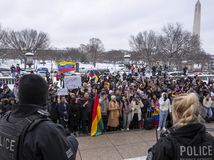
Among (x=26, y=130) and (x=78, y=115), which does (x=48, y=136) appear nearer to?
(x=26, y=130)

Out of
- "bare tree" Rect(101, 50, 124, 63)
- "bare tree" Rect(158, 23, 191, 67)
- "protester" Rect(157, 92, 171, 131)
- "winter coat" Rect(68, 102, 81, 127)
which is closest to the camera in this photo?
"winter coat" Rect(68, 102, 81, 127)

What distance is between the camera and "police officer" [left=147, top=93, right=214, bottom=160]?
1.85 meters

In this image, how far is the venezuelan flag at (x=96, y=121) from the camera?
292 inches

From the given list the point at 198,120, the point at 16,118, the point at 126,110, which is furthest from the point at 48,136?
the point at 126,110

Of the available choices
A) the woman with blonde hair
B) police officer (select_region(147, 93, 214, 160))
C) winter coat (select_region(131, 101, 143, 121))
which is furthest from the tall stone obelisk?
police officer (select_region(147, 93, 214, 160))

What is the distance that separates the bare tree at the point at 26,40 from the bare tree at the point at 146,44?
21496mm

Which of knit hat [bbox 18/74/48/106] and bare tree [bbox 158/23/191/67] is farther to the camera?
bare tree [bbox 158/23/191/67]

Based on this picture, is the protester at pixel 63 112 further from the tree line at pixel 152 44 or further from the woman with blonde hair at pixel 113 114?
the tree line at pixel 152 44

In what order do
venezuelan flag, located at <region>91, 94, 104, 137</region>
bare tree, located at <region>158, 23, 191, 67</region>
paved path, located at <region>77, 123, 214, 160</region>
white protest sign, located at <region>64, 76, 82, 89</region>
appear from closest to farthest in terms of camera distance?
paved path, located at <region>77, 123, 214, 160</region> → venezuelan flag, located at <region>91, 94, 104, 137</region> → white protest sign, located at <region>64, 76, 82, 89</region> → bare tree, located at <region>158, 23, 191, 67</region>

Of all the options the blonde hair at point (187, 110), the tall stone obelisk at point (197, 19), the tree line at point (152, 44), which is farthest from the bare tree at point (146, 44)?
the blonde hair at point (187, 110)

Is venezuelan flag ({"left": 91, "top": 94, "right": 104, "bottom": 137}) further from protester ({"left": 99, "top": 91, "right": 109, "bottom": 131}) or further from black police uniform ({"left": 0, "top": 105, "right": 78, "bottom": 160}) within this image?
black police uniform ({"left": 0, "top": 105, "right": 78, "bottom": 160})

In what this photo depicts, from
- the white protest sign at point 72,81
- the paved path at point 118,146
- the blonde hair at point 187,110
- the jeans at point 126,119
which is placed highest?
the blonde hair at point 187,110

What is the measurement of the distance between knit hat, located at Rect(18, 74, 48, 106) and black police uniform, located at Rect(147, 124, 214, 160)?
121 cm

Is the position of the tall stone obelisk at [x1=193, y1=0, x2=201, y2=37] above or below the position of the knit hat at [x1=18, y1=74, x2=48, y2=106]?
above
